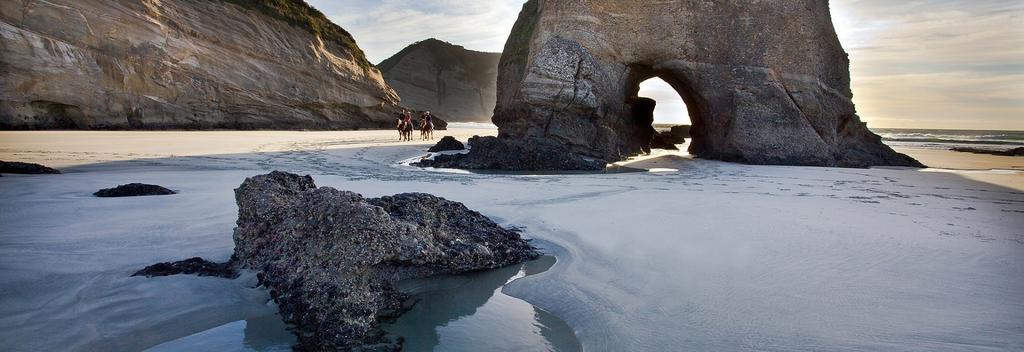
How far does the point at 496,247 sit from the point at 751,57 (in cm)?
995

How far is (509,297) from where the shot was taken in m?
2.84

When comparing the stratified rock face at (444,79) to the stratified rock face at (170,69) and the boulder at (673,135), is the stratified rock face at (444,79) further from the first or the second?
the boulder at (673,135)

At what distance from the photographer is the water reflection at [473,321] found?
2.27m

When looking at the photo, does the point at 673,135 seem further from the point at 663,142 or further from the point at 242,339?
the point at 242,339

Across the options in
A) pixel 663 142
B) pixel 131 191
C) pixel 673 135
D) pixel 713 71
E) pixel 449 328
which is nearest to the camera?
pixel 449 328

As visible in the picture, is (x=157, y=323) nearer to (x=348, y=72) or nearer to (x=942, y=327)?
(x=942, y=327)

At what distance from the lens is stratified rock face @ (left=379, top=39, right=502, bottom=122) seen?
49.7 metres

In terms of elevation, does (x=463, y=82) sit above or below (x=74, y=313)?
above

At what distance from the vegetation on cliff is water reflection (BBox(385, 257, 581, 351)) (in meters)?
22.3

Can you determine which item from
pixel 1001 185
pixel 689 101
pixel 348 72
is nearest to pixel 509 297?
pixel 1001 185

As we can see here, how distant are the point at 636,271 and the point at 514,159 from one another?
264 inches

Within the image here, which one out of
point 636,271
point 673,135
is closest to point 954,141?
point 673,135

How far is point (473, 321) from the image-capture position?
250 centimetres

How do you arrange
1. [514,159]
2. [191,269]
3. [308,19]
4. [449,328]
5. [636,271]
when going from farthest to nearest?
1. [308,19]
2. [514,159]
3. [636,271]
4. [191,269]
5. [449,328]
